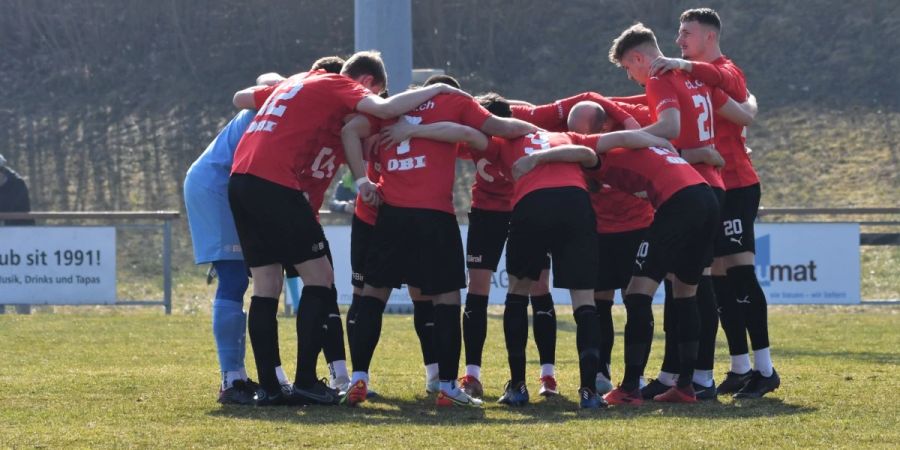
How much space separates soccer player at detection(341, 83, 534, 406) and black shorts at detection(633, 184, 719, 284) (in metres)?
0.84

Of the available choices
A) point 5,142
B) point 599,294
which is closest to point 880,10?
point 5,142

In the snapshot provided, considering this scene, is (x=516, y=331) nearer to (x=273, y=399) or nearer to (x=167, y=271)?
(x=273, y=399)

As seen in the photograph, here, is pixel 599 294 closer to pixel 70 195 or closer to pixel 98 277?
pixel 98 277

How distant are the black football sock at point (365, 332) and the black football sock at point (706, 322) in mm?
1777

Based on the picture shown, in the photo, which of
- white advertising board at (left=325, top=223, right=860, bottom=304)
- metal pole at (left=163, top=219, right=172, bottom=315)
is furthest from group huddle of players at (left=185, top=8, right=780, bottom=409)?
metal pole at (left=163, top=219, right=172, bottom=315)

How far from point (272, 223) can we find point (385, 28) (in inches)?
346

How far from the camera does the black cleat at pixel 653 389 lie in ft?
24.2

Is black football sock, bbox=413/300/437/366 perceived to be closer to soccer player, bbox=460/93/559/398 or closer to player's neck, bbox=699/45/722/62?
soccer player, bbox=460/93/559/398

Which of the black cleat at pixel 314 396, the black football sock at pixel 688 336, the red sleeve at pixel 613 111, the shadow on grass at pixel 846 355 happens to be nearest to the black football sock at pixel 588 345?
the black football sock at pixel 688 336

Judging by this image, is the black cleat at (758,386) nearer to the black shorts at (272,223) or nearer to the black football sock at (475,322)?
the black football sock at (475,322)

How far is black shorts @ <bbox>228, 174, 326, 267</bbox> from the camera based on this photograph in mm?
6812

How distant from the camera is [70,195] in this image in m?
25.7

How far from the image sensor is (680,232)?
6.88 meters

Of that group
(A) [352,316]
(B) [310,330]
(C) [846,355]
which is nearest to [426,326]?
(A) [352,316]
